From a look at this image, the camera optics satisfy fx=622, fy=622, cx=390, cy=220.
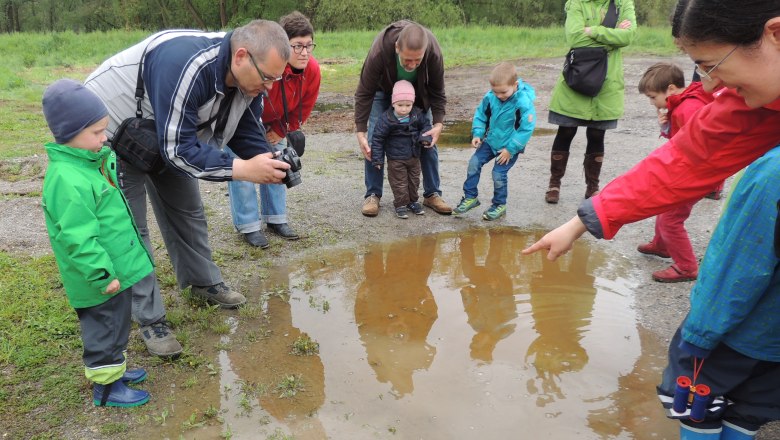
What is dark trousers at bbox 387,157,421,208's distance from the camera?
5.99 metres

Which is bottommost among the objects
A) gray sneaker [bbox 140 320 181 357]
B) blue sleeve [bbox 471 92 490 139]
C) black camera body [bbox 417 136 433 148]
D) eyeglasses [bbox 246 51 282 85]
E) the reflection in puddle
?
the reflection in puddle

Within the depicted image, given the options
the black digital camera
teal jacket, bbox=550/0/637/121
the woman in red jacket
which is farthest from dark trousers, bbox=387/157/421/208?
the woman in red jacket

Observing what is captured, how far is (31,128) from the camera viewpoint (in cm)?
953

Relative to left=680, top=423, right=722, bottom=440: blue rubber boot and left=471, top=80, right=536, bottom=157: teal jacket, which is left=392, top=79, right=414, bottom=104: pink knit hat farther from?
left=680, top=423, right=722, bottom=440: blue rubber boot

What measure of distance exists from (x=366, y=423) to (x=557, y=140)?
4081 mm

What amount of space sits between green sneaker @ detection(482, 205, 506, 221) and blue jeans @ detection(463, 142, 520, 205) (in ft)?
0.16

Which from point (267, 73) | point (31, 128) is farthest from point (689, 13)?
point (31, 128)

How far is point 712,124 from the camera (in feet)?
7.09

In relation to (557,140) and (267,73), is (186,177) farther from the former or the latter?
(557,140)

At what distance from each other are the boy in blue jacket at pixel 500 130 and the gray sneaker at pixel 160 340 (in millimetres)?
3183

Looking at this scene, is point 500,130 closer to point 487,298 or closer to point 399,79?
point 399,79

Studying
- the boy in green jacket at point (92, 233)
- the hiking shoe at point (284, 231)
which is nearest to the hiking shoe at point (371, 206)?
the hiking shoe at point (284, 231)

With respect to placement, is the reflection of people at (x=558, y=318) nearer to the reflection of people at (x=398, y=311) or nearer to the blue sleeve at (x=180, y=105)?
the reflection of people at (x=398, y=311)

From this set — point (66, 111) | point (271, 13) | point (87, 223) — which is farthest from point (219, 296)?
point (271, 13)
